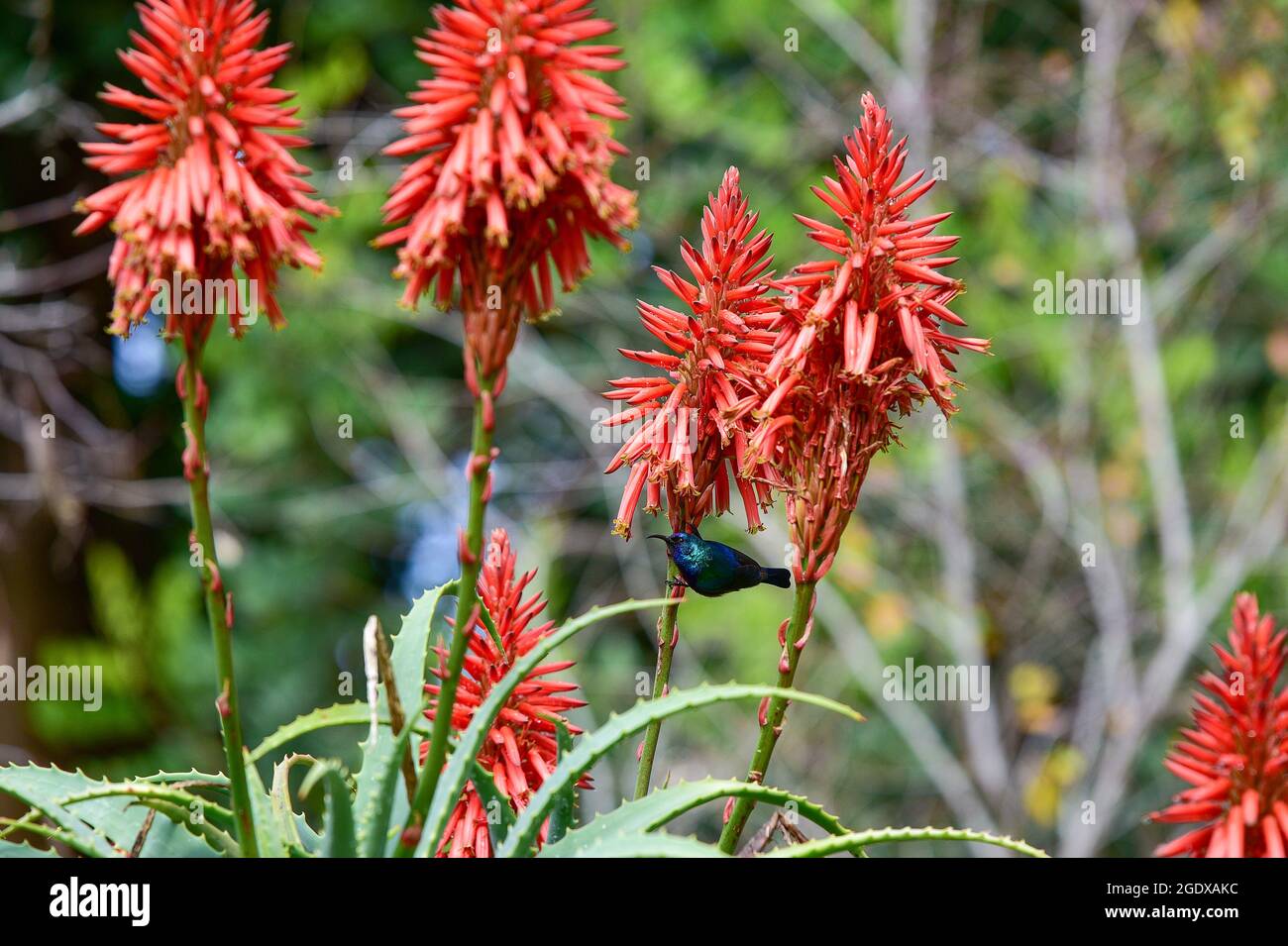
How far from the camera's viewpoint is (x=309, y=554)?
853 centimetres

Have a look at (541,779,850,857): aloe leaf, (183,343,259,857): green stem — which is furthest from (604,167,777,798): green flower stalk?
(183,343,259,857): green stem

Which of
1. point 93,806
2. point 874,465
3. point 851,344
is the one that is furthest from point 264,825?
point 874,465

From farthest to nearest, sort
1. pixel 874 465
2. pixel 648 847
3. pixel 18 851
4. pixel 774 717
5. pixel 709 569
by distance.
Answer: pixel 874 465
pixel 709 569
pixel 774 717
pixel 18 851
pixel 648 847

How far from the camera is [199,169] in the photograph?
1.12 metres

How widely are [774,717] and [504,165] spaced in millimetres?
570

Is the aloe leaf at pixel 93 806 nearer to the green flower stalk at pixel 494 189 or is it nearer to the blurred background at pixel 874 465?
the green flower stalk at pixel 494 189

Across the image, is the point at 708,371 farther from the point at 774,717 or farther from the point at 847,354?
the point at 774,717

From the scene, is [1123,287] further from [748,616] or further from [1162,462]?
[748,616]

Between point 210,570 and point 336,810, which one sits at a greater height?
point 210,570

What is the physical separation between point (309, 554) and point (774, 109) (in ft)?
13.6

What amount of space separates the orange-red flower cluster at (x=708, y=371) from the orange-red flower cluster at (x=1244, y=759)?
474 millimetres

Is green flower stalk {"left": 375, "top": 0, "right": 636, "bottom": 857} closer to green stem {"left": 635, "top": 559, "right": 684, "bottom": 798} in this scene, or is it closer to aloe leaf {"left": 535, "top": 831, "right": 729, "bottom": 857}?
aloe leaf {"left": 535, "top": 831, "right": 729, "bottom": 857}
